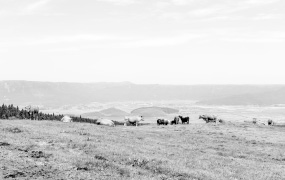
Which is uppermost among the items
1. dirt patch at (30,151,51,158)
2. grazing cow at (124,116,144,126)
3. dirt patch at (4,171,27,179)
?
dirt patch at (30,151,51,158)

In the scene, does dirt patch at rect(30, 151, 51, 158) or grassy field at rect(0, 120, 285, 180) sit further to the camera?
dirt patch at rect(30, 151, 51, 158)

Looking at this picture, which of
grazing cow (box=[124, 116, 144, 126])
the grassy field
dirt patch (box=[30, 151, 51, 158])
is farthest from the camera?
grazing cow (box=[124, 116, 144, 126])

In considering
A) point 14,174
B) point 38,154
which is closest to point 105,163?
point 38,154

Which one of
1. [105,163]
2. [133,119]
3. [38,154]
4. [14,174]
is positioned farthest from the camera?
[133,119]

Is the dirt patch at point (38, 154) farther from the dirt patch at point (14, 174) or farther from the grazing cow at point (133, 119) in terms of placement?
the grazing cow at point (133, 119)

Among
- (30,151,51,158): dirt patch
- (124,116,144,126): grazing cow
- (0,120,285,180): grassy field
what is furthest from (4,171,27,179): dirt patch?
(124,116,144,126): grazing cow

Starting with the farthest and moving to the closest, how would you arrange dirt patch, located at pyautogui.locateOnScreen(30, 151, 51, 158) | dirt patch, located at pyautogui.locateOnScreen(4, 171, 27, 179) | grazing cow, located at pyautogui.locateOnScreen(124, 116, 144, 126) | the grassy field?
grazing cow, located at pyautogui.locateOnScreen(124, 116, 144, 126) → dirt patch, located at pyautogui.locateOnScreen(30, 151, 51, 158) → the grassy field → dirt patch, located at pyautogui.locateOnScreen(4, 171, 27, 179)

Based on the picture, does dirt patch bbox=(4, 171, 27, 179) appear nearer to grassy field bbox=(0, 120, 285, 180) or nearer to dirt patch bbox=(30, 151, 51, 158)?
grassy field bbox=(0, 120, 285, 180)

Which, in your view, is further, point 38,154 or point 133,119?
point 133,119

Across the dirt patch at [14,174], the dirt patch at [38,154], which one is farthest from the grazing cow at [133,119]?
the dirt patch at [14,174]

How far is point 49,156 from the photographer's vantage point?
18609mm

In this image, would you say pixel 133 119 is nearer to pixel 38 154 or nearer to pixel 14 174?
pixel 38 154

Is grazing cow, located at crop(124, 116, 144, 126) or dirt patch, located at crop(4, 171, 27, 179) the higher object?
dirt patch, located at crop(4, 171, 27, 179)

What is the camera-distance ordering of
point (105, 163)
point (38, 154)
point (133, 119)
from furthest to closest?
point (133, 119) < point (38, 154) < point (105, 163)
